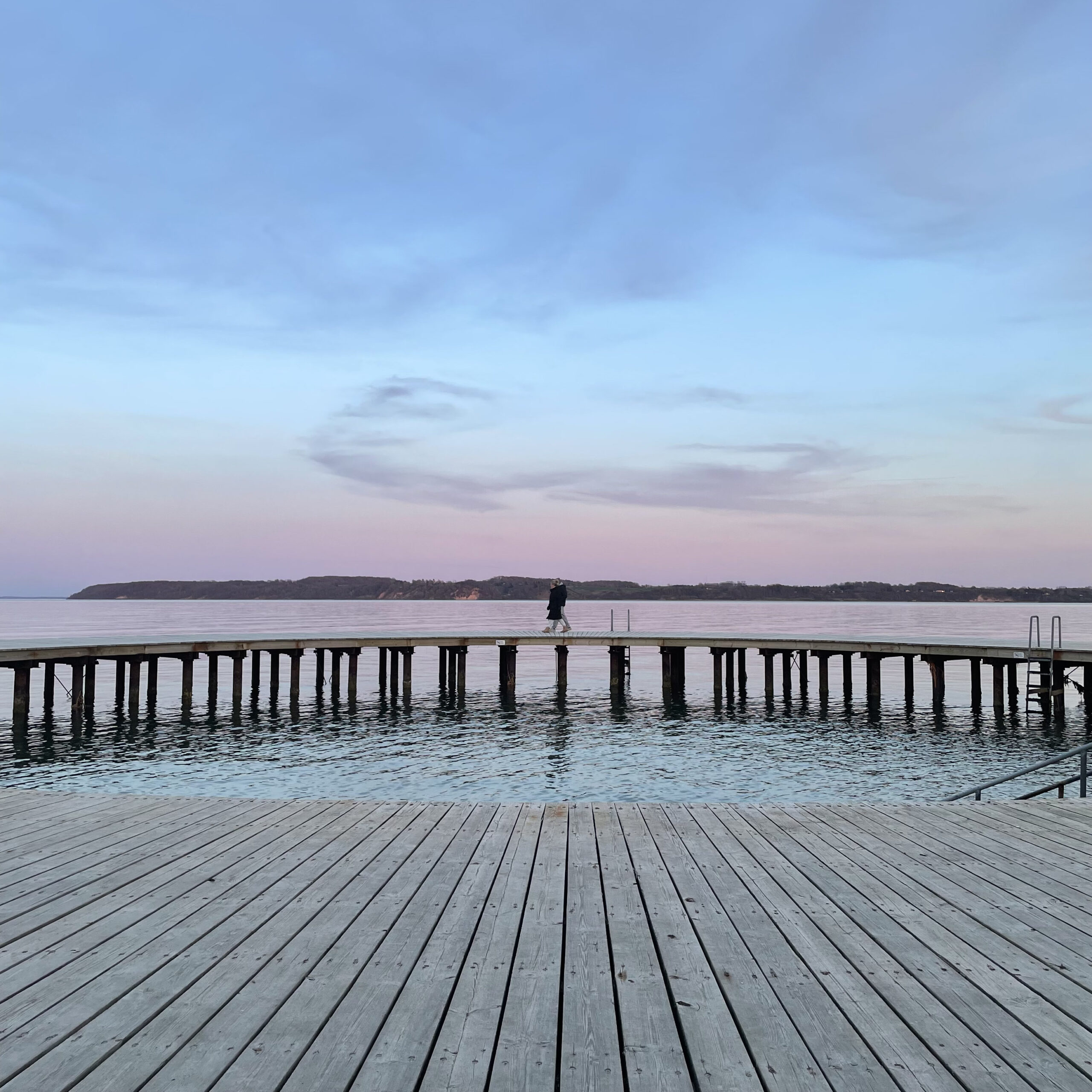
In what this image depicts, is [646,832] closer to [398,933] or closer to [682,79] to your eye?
[398,933]

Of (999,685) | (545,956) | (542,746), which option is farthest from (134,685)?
(999,685)

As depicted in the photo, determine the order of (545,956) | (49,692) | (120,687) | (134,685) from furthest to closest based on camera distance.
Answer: (120,687) < (49,692) < (134,685) < (545,956)

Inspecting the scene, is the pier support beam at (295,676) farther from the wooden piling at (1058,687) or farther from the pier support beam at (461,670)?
the wooden piling at (1058,687)

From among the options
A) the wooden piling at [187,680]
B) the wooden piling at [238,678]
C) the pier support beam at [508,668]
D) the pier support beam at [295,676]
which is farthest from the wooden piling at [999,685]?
the wooden piling at [187,680]

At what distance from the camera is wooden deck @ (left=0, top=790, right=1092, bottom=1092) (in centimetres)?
268

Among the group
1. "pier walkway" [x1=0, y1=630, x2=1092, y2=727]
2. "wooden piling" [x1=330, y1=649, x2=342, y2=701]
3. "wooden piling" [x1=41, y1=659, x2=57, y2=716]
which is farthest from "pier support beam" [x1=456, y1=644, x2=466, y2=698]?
"wooden piling" [x1=41, y1=659, x2=57, y2=716]

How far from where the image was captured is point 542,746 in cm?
1891

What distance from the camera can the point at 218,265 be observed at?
21.0m

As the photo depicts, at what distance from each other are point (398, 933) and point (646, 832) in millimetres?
2529

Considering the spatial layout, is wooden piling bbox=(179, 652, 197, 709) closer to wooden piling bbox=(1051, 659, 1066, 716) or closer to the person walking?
the person walking

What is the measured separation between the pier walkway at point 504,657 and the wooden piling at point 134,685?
0.05 m

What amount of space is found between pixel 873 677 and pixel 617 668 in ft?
27.1

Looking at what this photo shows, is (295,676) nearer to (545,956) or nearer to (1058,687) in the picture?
(1058,687)

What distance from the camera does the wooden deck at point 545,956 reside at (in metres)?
2.68
